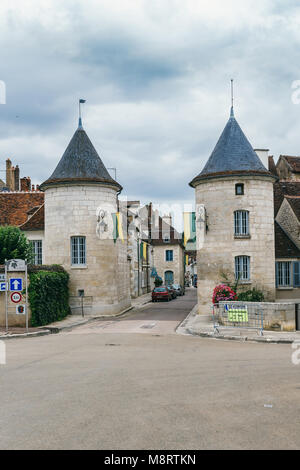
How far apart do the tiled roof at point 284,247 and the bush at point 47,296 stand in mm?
10933

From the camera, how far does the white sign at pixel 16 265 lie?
19219mm

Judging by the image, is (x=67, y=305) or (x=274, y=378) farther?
(x=67, y=305)

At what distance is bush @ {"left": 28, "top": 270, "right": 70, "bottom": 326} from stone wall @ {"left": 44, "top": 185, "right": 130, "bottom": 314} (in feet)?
4.60

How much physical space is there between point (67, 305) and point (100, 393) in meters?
16.6

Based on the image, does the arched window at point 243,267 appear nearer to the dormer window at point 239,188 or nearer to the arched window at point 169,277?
the dormer window at point 239,188

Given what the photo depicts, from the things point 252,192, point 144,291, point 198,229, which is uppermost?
point 252,192

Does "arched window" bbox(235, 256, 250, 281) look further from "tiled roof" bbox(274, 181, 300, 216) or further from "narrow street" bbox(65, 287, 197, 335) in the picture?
"tiled roof" bbox(274, 181, 300, 216)

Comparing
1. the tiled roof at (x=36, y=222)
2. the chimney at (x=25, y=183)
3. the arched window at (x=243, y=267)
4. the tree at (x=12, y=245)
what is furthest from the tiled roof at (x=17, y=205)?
the arched window at (x=243, y=267)

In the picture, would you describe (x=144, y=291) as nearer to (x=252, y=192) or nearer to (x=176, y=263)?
A: (x=176, y=263)

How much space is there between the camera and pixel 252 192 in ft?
80.8

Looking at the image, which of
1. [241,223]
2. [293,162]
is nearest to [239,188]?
[241,223]

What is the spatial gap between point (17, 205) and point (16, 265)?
17.8 metres

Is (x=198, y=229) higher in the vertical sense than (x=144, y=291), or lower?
higher
